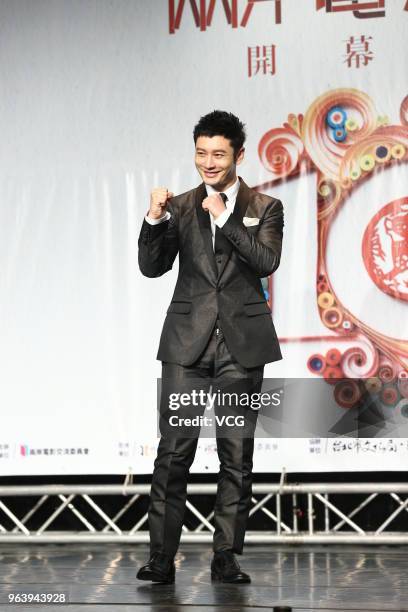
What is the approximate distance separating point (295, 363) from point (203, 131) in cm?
143

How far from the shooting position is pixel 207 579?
10.8 ft

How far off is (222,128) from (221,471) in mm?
1058

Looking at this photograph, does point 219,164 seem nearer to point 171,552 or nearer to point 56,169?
point 171,552

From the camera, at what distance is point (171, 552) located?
313 centimetres

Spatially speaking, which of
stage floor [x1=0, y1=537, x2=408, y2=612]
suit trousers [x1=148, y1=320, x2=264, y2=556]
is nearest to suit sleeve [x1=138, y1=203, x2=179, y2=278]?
suit trousers [x1=148, y1=320, x2=264, y2=556]

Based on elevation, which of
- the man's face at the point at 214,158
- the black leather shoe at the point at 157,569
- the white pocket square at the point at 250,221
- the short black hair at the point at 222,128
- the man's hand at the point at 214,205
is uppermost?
the short black hair at the point at 222,128

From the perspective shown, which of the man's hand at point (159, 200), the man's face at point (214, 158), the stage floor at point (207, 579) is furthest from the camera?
the man's face at point (214, 158)

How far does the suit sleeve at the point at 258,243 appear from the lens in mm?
3086

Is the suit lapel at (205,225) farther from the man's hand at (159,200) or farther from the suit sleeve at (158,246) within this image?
the man's hand at (159,200)

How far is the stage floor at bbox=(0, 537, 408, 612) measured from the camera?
2.85 meters

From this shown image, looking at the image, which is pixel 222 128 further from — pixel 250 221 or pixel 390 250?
pixel 390 250

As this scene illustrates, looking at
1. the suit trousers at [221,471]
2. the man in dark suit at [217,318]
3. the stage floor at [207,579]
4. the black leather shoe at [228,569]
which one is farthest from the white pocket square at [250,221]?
the stage floor at [207,579]

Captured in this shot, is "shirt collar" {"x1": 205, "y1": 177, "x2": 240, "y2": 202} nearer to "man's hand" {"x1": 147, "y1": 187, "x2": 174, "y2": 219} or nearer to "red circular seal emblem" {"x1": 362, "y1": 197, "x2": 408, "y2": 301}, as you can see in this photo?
"man's hand" {"x1": 147, "y1": 187, "x2": 174, "y2": 219}

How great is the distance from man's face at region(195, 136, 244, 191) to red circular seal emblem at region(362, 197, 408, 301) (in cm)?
130
